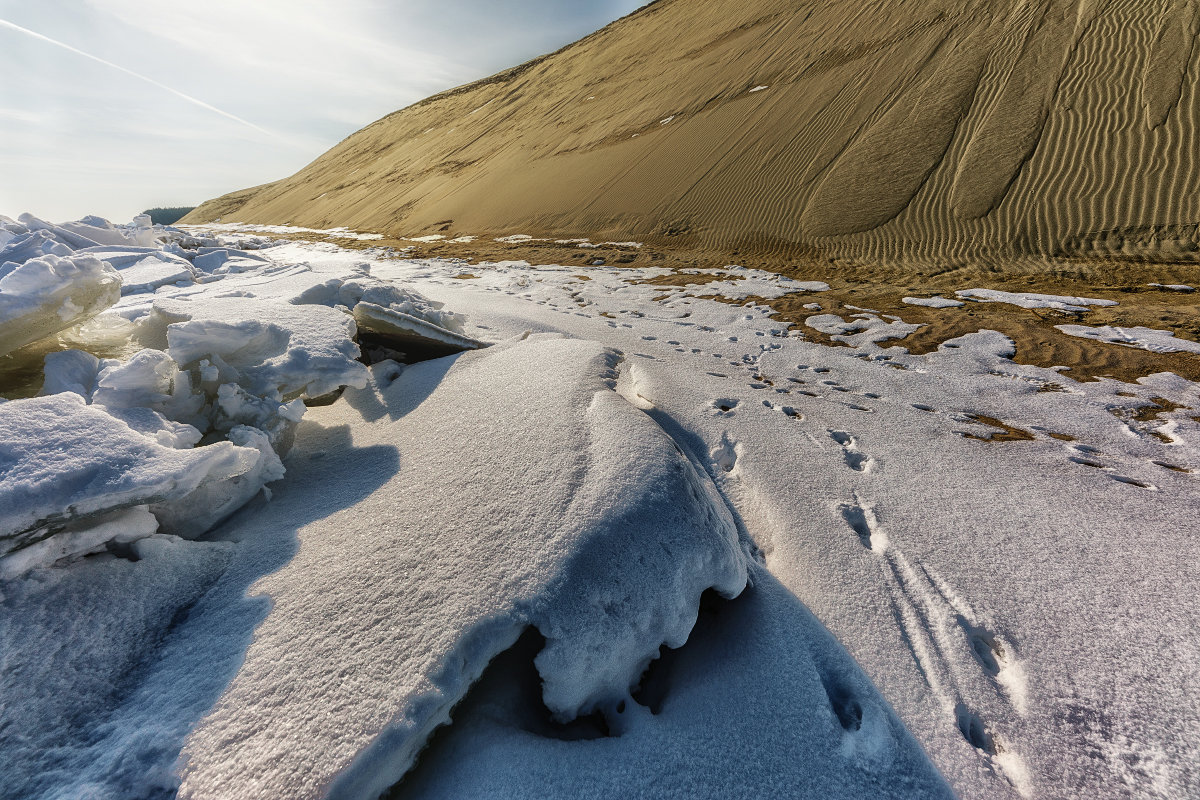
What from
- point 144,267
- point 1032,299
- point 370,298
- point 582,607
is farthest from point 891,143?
point 144,267

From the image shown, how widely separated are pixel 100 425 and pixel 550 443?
49.1 inches

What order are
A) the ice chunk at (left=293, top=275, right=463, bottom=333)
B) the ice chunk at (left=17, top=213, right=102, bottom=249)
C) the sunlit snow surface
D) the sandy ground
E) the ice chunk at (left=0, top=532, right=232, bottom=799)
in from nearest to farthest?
the ice chunk at (left=0, top=532, right=232, bottom=799) → the sunlit snow surface → the ice chunk at (left=293, top=275, right=463, bottom=333) → the sandy ground → the ice chunk at (left=17, top=213, right=102, bottom=249)

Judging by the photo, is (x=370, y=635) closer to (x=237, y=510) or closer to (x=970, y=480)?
(x=237, y=510)

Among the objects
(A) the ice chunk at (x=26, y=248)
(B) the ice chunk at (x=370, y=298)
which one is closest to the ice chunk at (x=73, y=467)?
(B) the ice chunk at (x=370, y=298)

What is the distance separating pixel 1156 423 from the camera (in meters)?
2.43

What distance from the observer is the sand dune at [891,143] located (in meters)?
6.25

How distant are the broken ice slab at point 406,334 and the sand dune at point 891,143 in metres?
6.27

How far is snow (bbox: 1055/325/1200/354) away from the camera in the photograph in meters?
3.28

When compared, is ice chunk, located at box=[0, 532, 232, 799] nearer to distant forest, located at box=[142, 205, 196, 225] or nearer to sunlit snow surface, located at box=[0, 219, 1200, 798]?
sunlit snow surface, located at box=[0, 219, 1200, 798]

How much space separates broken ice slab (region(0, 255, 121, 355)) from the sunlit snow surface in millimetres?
179

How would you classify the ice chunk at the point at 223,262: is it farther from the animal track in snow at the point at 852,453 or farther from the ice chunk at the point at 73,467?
the animal track in snow at the point at 852,453

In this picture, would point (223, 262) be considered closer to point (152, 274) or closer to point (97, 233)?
point (97, 233)

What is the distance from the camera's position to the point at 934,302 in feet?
15.6

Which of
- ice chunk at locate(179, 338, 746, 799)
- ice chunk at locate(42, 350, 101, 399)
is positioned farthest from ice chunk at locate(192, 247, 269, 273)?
ice chunk at locate(179, 338, 746, 799)
